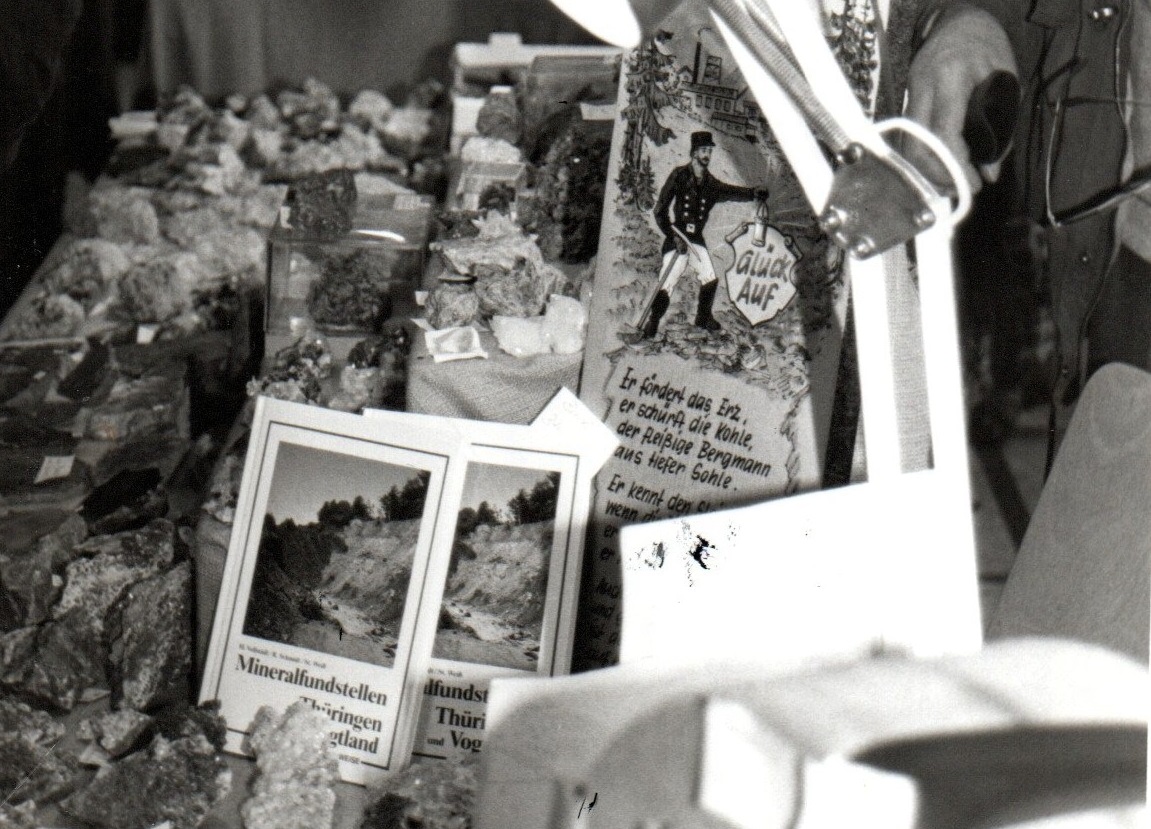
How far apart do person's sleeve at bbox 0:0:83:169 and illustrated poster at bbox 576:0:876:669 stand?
124 cm

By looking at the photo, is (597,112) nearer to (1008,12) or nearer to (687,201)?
(687,201)

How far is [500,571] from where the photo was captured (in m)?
1.75

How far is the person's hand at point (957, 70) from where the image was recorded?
4.18ft

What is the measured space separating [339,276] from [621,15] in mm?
1525

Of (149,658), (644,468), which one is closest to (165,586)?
(149,658)

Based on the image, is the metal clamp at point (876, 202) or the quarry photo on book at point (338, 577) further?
the quarry photo on book at point (338, 577)

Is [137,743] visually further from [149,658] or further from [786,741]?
[786,741]

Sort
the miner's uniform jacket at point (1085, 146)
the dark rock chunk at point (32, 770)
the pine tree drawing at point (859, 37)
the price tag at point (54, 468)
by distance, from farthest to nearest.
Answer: the price tag at point (54, 468), the dark rock chunk at point (32, 770), the pine tree drawing at point (859, 37), the miner's uniform jacket at point (1085, 146)

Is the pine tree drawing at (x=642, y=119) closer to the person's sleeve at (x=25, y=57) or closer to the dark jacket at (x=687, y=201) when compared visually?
the dark jacket at (x=687, y=201)

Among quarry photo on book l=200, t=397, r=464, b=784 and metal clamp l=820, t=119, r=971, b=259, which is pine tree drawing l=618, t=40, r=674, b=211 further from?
metal clamp l=820, t=119, r=971, b=259

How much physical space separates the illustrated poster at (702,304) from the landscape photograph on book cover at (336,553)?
0.33 meters

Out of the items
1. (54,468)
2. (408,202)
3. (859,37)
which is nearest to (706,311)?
(859,37)

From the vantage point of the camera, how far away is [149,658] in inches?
72.7

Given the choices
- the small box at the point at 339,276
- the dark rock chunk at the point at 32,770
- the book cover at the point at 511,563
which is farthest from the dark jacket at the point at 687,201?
the dark rock chunk at the point at 32,770
